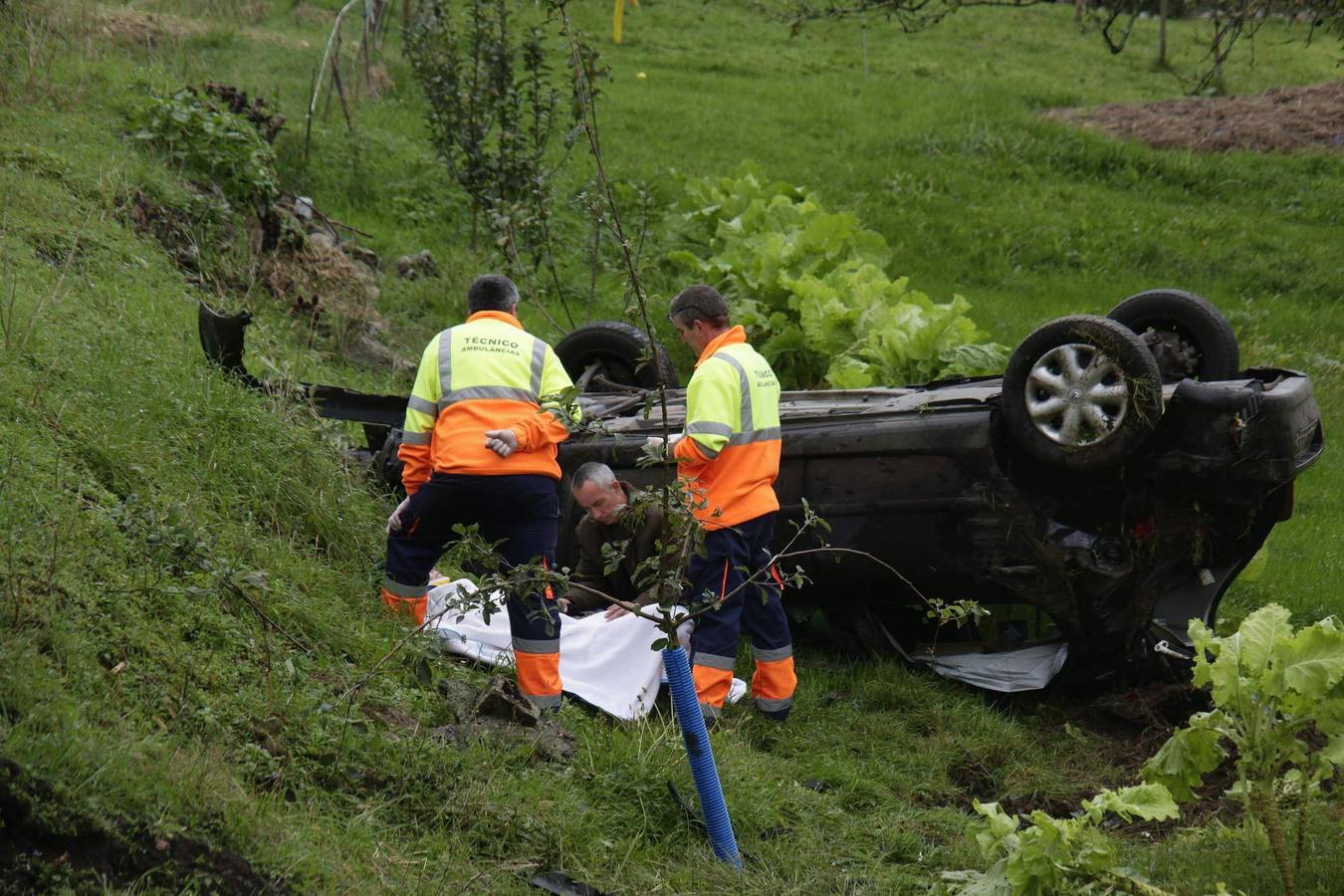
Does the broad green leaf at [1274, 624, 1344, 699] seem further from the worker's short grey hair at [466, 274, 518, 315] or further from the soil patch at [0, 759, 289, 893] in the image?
the worker's short grey hair at [466, 274, 518, 315]

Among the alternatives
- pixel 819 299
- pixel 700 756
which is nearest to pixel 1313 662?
pixel 700 756

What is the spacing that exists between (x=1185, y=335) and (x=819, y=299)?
147 inches

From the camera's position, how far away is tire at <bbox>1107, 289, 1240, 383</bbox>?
6910 millimetres

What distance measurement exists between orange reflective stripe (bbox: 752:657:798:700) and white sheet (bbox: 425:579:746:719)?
127mm

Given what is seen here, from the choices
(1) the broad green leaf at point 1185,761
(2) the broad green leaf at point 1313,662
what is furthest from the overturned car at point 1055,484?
(2) the broad green leaf at point 1313,662

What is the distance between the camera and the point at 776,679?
6230 mm

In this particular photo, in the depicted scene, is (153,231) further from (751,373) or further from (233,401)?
(751,373)

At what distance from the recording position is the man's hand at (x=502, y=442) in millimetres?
5680

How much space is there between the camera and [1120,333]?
5727mm

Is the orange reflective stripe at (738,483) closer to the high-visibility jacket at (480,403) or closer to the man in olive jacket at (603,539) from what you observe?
the man in olive jacket at (603,539)

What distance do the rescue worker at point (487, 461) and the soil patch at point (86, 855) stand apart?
7.27ft

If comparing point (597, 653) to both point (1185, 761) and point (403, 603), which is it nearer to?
point (403, 603)

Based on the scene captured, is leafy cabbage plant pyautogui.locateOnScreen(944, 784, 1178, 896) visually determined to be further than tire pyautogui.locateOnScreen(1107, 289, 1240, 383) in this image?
No

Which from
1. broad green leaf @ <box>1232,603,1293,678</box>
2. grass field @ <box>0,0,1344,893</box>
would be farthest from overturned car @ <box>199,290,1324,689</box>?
broad green leaf @ <box>1232,603,1293,678</box>
